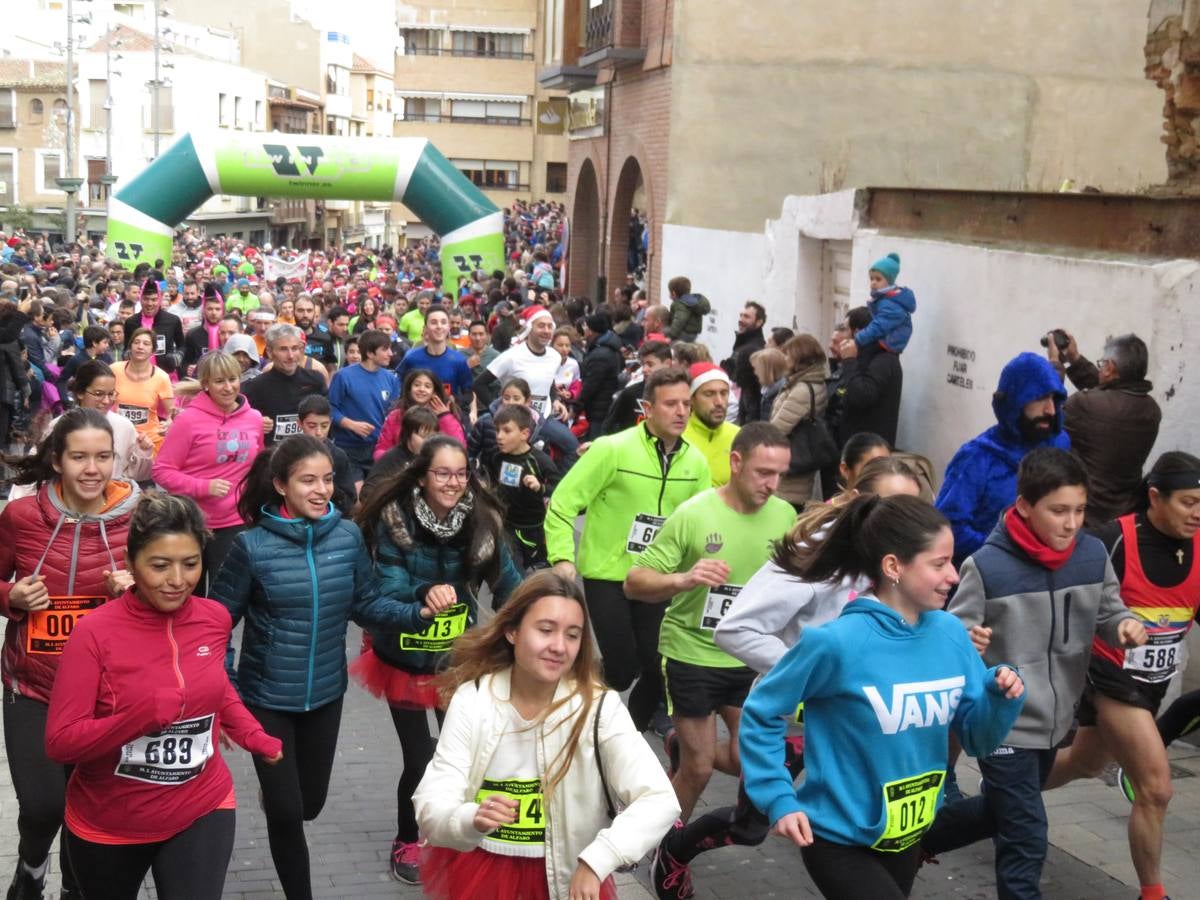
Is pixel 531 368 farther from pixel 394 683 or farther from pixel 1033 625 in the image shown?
pixel 1033 625

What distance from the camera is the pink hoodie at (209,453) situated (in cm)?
817

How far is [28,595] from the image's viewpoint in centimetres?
510

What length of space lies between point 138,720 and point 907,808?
2.06 metres

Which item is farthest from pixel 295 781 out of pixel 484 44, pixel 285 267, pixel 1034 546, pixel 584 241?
pixel 484 44

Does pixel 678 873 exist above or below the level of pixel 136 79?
below

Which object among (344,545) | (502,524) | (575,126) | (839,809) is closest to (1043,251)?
(502,524)

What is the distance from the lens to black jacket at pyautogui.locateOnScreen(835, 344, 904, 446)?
10805 mm

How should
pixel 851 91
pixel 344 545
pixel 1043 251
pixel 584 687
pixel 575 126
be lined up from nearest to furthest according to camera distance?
1. pixel 584 687
2. pixel 344 545
3. pixel 1043 251
4. pixel 851 91
5. pixel 575 126

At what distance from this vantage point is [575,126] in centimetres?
2909

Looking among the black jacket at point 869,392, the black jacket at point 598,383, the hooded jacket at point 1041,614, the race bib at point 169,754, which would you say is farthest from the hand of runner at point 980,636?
the black jacket at point 598,383

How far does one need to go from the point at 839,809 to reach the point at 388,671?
7.95ft

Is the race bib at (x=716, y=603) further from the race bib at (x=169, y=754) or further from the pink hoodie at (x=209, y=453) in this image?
the pink hoodie at (x=209, y=453)

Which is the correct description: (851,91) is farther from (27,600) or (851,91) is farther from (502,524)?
(27,600)

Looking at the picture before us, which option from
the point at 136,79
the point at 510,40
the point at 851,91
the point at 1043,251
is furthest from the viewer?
the point at 136,79
